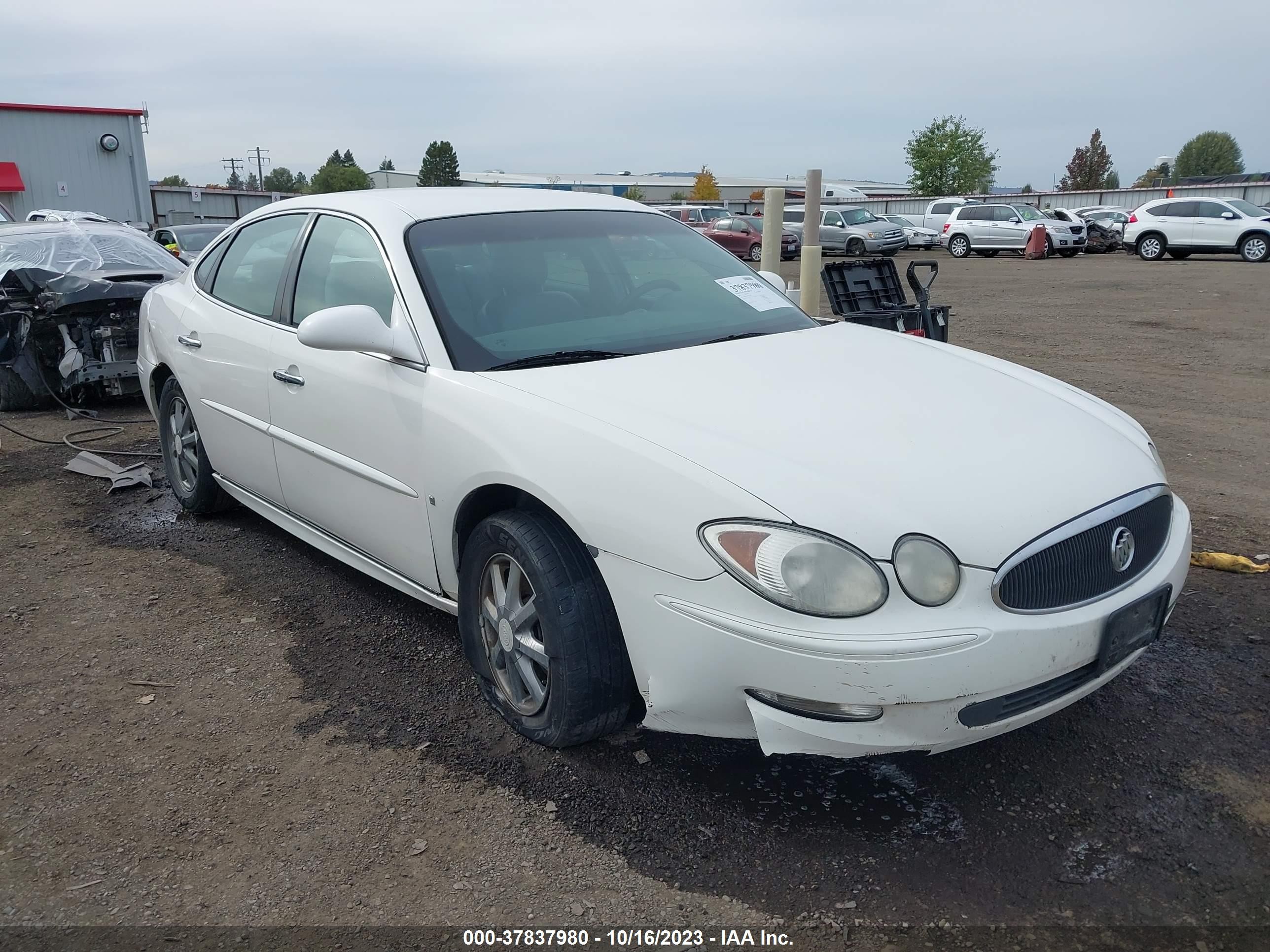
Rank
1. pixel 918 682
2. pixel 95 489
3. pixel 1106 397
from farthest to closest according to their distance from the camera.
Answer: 1. pixel 1106 397
2. pixel 95 489
3. pixel 918 682

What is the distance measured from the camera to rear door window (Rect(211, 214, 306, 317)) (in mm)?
4137

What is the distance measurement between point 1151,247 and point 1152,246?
1.9 inches

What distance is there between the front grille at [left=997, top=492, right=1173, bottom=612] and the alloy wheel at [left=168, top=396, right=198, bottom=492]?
3861 mm

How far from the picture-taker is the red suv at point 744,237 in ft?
94.1

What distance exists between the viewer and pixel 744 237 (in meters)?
28.8

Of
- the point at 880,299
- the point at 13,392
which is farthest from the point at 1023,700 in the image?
the point at 13,392

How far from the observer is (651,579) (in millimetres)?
2479

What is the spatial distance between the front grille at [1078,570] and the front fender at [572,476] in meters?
0.59

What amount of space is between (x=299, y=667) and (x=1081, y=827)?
253 cm

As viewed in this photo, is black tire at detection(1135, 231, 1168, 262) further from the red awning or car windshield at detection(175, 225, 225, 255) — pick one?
the red awning

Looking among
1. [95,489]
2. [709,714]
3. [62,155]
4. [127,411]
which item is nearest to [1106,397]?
[709,714]

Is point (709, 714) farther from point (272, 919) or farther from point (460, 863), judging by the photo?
point (272, 919)

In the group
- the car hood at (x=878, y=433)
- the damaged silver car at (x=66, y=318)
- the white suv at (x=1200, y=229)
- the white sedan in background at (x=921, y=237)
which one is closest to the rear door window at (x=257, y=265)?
the car hood at (x=878, y=433)

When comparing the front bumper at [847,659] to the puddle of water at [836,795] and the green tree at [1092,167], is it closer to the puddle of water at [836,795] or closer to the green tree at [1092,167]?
the puddle of water at [836,795]
